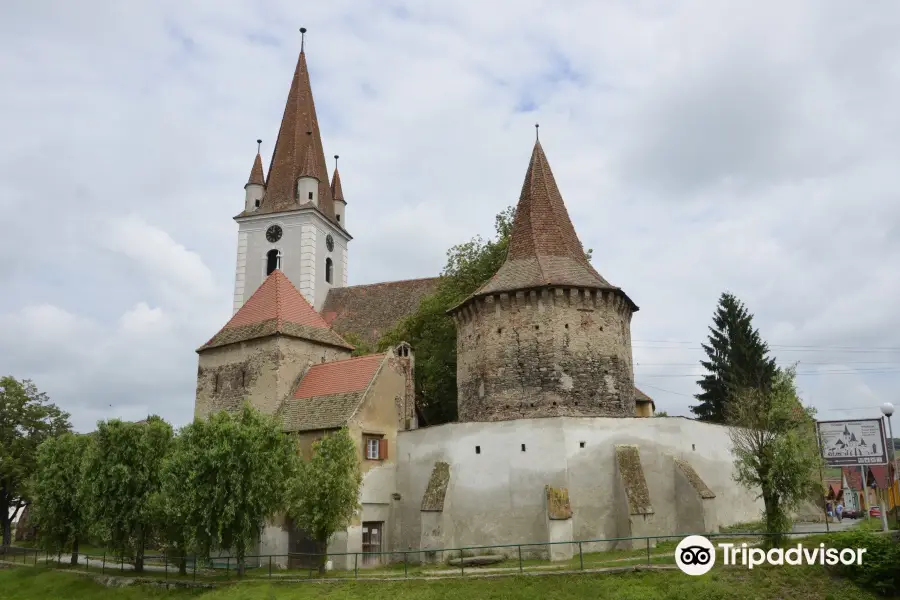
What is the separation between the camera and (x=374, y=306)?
173ft

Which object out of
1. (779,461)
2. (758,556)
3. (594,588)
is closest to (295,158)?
(779,461)

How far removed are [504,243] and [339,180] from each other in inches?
1239

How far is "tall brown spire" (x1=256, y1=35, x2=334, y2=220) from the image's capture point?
197ft

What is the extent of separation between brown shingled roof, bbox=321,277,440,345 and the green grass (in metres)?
26.6

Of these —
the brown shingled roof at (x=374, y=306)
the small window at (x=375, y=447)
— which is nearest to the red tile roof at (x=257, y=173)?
the brown shingled roof at (x=374, y=306)

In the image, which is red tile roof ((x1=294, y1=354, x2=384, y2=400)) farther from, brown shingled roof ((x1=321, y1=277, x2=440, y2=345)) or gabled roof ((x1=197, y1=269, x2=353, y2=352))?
brown shingled roof ((x1=321, y1=277, x2=440, y2=345))

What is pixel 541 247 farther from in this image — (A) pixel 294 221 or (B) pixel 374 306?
(A) pixel 294 221

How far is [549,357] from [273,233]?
116 ft

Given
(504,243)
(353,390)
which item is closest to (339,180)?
(504,243)

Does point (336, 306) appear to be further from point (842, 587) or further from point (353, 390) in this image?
point (842, 587)

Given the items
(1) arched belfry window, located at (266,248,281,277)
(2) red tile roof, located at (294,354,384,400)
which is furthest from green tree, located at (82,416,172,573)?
(1) arched belfry window, located at (266,248,281,277)

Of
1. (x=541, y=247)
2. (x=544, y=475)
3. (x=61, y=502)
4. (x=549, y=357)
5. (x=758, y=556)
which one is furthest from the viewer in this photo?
(x=541, y=247)

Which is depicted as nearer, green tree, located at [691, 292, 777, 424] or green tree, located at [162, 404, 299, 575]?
green tree, located at [162, 404, 299, 575]

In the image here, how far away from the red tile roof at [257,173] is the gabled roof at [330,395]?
3425 cm
